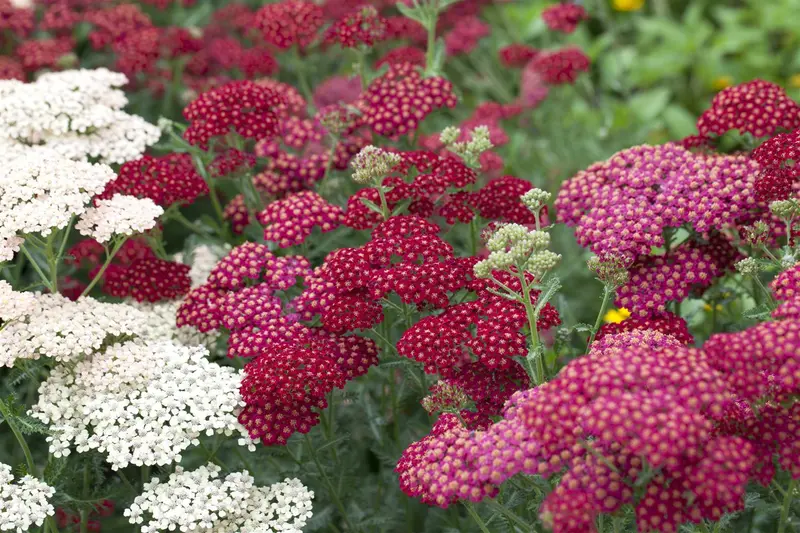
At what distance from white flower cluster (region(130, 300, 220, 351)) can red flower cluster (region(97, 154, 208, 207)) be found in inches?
21.8

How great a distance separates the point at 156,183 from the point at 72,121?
0.71 m

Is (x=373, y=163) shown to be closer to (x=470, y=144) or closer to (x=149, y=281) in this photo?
(x=470, y=144)

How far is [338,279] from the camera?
4398 mm

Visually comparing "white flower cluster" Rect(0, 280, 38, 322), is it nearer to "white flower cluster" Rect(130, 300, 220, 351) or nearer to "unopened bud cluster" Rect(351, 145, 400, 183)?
"white flower cluster" Rect(130, 300, 220, 351)

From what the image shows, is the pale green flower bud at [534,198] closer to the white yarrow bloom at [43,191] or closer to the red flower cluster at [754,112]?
the red flower cluster at [754,112]

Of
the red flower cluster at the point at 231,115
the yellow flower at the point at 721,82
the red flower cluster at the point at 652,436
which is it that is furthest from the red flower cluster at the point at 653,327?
the yellow flower at the point at 721,82

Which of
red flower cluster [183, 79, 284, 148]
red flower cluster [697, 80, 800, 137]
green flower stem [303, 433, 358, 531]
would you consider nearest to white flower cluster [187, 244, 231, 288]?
red flower cluster [183, 79, 284, 148]

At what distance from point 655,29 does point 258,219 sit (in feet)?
18.0

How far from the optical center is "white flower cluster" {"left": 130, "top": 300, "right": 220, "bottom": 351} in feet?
16.2

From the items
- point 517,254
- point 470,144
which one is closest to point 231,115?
point 470,144

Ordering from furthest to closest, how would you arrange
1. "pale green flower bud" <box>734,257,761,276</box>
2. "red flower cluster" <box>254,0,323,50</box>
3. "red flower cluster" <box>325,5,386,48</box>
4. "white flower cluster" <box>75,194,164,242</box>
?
"red flower cluster" <box>254,0,323,50</box> → "red flower cluster" <box>325,5,386,48</box> → "white flower cluster" <box>75,194,164,242</box> → "pale green flower bud" <box>734,257,761,276</box>

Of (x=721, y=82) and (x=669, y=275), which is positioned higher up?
(x=669, y=275)

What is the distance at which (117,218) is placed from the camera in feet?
15.3

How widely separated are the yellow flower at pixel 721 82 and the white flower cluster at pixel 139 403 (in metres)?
6.32
